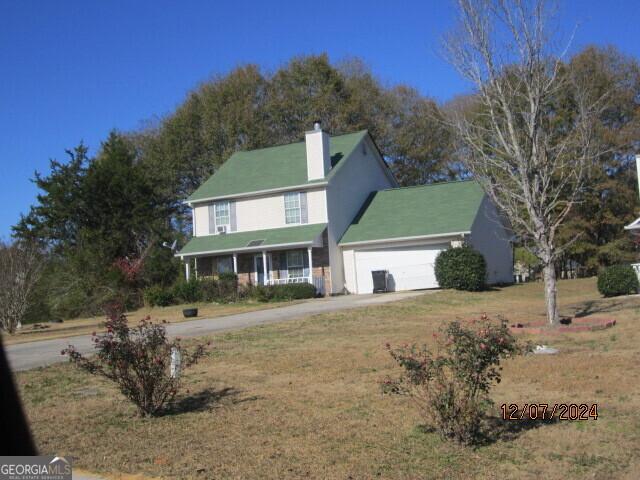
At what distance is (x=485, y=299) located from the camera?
25656mm

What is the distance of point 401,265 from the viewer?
105 ft

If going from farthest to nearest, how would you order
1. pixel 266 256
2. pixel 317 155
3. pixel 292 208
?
1. pixel 292 208
2. pixel 266 256
3. pixel 317 155

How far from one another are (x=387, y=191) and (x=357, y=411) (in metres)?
29.2

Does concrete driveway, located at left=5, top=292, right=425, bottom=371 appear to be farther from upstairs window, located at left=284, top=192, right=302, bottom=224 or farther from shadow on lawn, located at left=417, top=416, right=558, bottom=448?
shadow on lawn, located at left=417, top=416, right=558, bottom=448

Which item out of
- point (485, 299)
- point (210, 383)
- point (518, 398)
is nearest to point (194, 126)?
point (485, 299)

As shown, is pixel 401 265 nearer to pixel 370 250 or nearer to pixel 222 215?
pixel 370 250

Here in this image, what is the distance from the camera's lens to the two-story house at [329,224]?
3184cm

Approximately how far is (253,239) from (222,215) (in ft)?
10.4

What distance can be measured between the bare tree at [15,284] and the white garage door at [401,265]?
568 inches

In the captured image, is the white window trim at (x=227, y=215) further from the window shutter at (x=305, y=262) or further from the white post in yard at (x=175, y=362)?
the white post in yard at (x=175, y=362)

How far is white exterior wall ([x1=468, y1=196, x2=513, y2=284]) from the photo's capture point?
32281mm

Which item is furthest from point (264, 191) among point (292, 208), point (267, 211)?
point (292, 208)

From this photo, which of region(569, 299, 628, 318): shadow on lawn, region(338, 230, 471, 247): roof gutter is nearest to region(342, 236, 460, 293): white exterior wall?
region(338, 230, 471, 247): roof gutter

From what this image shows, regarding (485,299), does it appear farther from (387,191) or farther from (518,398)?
(518,398)
